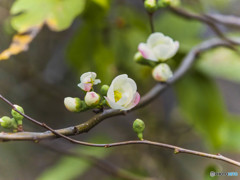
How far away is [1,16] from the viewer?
3.40ft

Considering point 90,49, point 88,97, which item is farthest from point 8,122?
point 90,49

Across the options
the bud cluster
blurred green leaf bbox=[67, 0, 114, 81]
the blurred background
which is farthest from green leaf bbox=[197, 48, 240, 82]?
the bud cluster

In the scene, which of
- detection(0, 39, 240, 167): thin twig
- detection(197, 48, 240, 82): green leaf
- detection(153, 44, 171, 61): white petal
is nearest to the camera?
detection(0, 39, 240, 167): thin twig

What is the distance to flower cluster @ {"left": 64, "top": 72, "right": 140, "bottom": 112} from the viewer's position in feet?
1.49

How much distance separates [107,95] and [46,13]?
318 millimetres

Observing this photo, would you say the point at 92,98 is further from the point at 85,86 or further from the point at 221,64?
the point at 221,64

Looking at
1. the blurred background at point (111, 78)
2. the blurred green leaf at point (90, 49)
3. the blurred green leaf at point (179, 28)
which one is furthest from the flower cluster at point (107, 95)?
the blurred green leaf at point (179, 28)

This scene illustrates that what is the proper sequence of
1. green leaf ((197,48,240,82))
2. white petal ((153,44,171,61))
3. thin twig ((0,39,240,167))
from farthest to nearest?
green leaf ((197,48,240,82)) → white petal ((153,44,171,61)) → thin twig ((0,39,240,167))

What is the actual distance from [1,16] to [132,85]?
2.39ft

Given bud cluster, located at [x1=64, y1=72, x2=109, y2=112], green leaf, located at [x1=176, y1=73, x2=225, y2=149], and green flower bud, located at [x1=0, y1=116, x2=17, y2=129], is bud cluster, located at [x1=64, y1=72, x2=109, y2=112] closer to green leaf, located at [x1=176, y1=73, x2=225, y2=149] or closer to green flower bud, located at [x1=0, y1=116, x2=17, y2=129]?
green flower bud, located at [x1=0, y1=116, x2=17, y2=129]

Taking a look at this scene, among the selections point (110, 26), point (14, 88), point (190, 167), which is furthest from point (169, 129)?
point (14, 88)

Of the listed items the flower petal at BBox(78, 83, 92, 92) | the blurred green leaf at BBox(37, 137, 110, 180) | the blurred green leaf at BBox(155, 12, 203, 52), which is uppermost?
the flower petal at BBox(78, 83, 92, 92)

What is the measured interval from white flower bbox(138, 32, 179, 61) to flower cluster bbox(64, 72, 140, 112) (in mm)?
150

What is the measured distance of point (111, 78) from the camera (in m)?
0.78
